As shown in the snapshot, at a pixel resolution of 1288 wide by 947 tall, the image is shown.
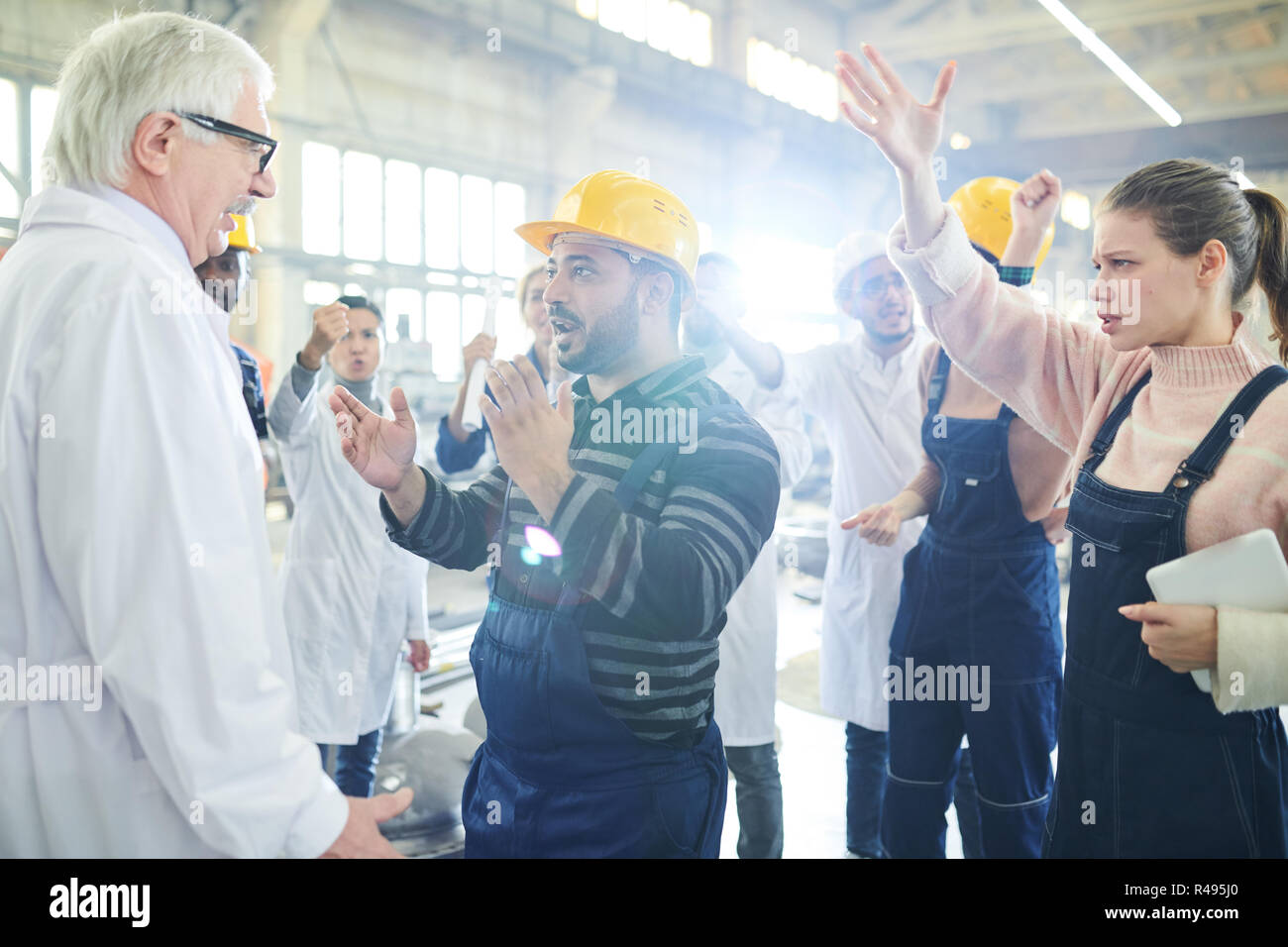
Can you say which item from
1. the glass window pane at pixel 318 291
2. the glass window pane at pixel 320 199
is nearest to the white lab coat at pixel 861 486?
the glass window pane at pixel 318 291

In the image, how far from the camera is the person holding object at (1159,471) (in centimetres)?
150

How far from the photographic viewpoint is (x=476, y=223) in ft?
39.6

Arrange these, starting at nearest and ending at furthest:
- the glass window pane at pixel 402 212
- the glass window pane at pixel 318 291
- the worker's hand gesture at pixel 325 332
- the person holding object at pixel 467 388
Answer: the worker's hand gesture at pixel 325 332, the person holding object at pixel 467 388, the glass window pane at pixel 318 291, the glass window pane at pixel 402 212

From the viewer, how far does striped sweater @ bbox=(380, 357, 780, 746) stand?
4.65 feet

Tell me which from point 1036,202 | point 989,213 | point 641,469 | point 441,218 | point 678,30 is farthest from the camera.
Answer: point 678,30

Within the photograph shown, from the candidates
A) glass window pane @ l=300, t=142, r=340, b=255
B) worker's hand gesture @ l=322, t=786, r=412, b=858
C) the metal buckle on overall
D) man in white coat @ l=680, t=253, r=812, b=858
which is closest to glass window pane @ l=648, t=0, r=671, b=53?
glass window pane @ l=300, t=142, r=340, b=255

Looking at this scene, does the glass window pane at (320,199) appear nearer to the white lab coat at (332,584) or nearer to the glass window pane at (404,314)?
the glass window pane at (404,314)

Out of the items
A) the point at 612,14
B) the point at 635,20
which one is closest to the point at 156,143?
the point at 612,14

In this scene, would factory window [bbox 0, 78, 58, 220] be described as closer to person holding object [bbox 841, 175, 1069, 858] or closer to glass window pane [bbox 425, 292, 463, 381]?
glass window pane [bbox 425, 292, 463, 381]

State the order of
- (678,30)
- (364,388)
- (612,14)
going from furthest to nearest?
1. (678,30)
2. (612,14)
3. (364,388)

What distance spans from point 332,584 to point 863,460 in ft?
6.83

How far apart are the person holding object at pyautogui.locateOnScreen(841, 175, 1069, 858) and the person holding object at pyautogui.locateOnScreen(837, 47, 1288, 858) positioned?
0.73m

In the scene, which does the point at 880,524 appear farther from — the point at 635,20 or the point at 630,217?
the point at 635,20

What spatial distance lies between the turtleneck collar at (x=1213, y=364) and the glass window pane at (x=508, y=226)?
11168 millimetres
